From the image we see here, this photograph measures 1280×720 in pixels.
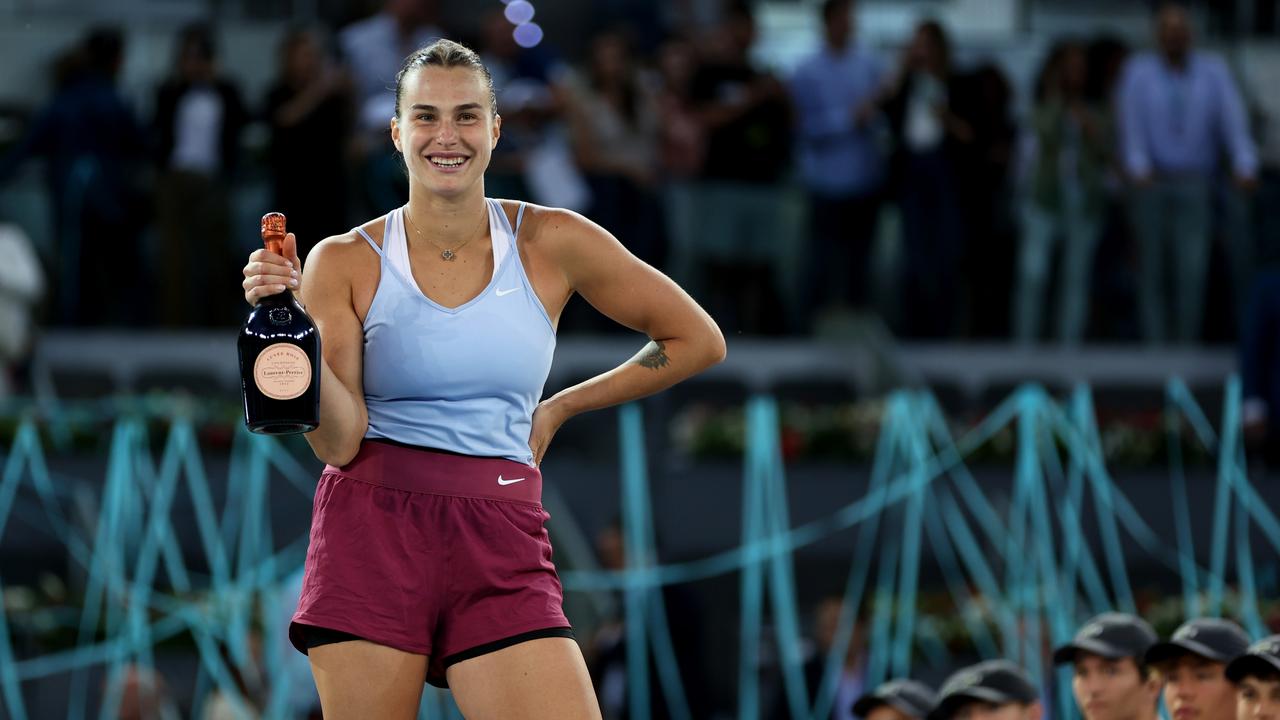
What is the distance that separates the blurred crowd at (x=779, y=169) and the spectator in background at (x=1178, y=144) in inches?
0.6

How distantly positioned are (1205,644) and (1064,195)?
17.8 feet

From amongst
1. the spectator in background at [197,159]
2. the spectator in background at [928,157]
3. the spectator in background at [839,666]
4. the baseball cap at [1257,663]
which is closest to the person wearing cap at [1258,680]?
the baseball cap at [1257,663]

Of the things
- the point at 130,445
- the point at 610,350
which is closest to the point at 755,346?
the point at 610,350

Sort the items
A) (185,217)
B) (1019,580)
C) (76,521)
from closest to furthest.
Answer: (1019,580)
(76,521)
(185,217)

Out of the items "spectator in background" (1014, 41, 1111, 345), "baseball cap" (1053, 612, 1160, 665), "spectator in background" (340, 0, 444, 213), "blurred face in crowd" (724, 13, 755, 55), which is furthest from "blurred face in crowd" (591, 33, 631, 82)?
"baseball cap" (1053, 612, 1160, 665)

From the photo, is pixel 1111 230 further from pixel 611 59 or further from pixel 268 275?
pixel 268 275

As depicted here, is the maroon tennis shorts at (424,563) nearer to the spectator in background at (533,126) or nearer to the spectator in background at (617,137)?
the spectator in background at (533,126)

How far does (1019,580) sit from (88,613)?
413cm

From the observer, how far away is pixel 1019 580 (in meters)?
8.67

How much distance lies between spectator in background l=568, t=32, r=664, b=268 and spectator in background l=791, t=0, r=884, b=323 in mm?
776

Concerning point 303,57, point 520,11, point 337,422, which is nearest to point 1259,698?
point 337,422

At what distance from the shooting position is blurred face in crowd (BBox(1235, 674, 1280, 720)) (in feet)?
15.1

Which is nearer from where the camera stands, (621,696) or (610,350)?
(621,696)

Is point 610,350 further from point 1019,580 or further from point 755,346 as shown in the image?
Result: point 1019,580
